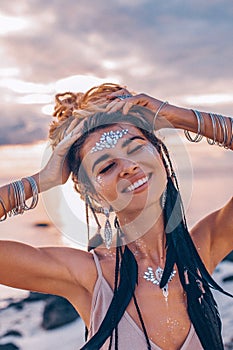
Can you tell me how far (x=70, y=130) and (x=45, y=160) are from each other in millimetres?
231

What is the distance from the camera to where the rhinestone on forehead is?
9.04 ft

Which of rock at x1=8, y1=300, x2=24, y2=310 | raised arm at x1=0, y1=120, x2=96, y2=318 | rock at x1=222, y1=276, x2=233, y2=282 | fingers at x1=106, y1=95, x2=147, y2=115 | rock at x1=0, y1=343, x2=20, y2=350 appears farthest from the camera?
rock at x1=222, y1=276, x2=233, y2=282

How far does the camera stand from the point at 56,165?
112 inches

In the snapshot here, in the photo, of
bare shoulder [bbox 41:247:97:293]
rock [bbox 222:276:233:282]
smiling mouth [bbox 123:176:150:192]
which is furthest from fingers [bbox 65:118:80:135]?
rock [bbox 222:276:233:282]

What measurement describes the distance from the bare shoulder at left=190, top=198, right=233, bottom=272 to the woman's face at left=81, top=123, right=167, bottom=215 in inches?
16.7

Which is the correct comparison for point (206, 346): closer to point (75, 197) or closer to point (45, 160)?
point (75, 197)

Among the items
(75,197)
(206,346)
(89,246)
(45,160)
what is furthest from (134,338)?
(45,160)

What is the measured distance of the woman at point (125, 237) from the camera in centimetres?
269

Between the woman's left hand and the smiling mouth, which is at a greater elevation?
the woman's left hand

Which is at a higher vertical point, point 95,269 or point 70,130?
point 70,130

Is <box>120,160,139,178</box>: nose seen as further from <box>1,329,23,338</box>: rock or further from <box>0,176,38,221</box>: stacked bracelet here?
<box>1,329,23,338</box>: rock

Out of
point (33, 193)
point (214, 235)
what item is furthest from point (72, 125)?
point (214, 235)

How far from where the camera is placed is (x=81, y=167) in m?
2.90

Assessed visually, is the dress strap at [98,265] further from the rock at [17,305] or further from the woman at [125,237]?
the rock at [17,305]
